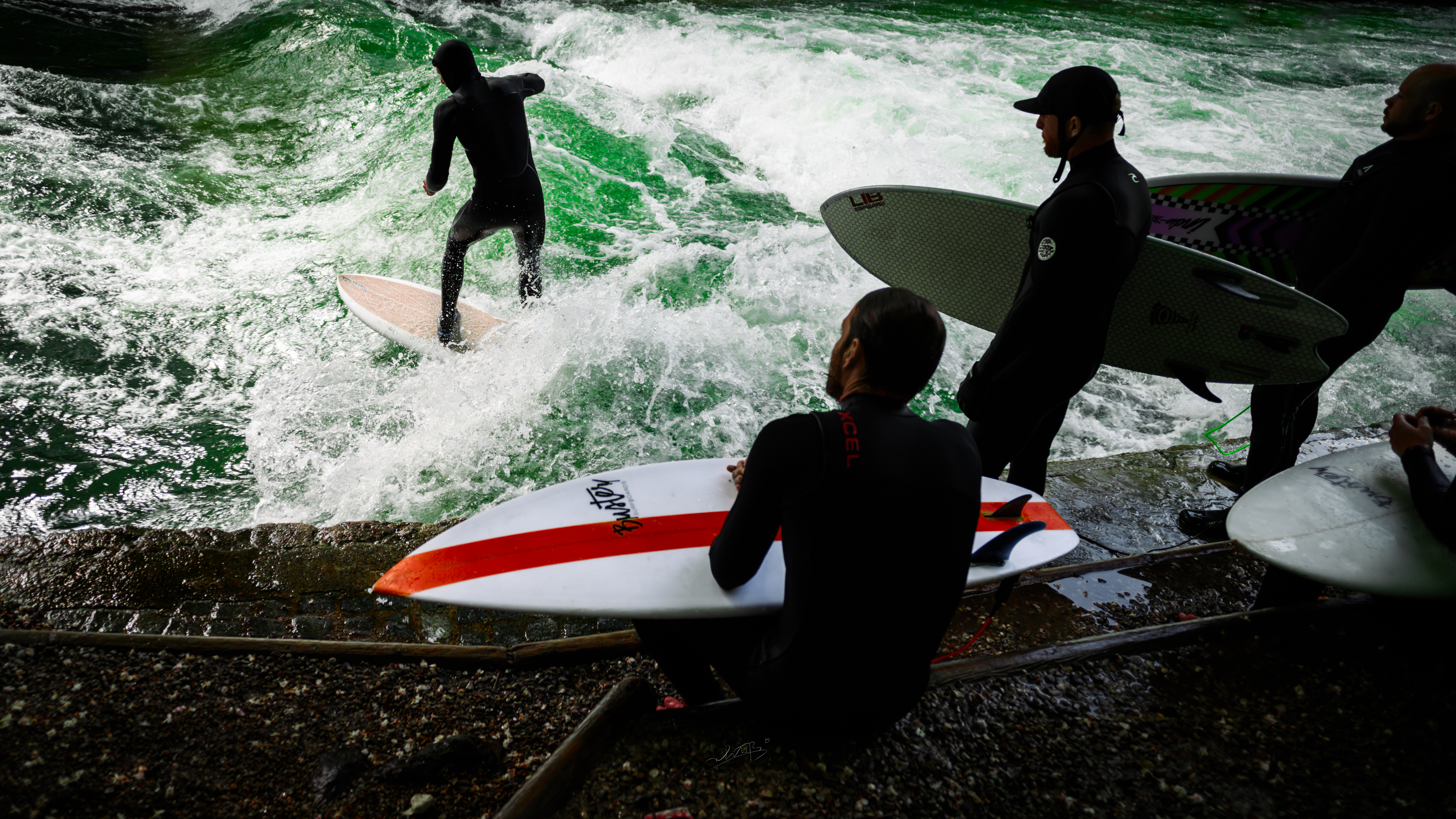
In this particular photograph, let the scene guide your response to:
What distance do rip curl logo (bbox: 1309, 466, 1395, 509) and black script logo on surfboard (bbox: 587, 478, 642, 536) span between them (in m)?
2.28

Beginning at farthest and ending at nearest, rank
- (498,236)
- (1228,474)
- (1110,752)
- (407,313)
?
(498,236) → (407,313) → (1228,474) → (1110,752)

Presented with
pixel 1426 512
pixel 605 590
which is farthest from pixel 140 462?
pixel 1426 512

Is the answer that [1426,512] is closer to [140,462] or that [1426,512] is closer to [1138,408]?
[1138,408]

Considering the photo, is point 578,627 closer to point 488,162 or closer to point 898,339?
point 898,339

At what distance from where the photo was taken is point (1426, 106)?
2324 millimetres

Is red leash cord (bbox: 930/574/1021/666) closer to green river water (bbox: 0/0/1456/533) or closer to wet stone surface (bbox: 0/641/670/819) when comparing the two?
wet stone surface (bbox: 0/641/670/819)

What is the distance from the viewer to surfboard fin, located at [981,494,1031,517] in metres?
2.23

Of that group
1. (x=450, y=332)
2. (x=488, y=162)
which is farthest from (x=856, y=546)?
(x=450, y=332)

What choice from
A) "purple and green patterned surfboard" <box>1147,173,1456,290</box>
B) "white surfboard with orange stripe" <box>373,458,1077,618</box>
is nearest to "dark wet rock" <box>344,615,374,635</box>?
"white surfboard with orange stripe" <box>373,458,1077,618</box>

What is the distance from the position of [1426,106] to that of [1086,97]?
1192 millimetres

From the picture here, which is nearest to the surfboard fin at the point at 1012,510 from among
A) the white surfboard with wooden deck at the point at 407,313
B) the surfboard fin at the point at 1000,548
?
the surfboard fin at the point at 1000,548

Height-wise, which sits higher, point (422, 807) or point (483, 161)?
point (483, 161)

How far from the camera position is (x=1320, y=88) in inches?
429

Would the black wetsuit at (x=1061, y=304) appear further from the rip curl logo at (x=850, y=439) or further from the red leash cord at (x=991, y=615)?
the rip curl logo at (x=850, y=439)
